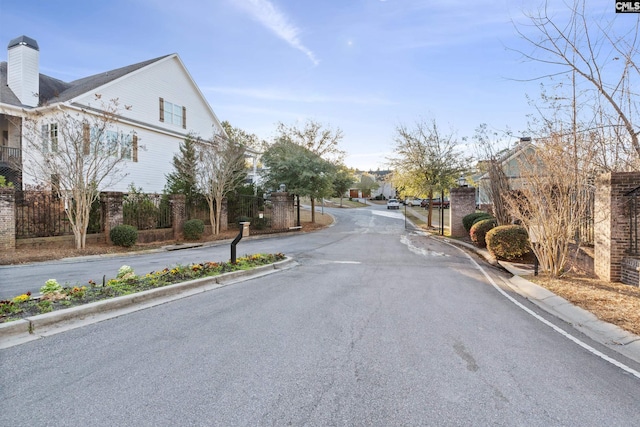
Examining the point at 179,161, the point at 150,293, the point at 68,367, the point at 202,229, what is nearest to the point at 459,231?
the point at 202,229

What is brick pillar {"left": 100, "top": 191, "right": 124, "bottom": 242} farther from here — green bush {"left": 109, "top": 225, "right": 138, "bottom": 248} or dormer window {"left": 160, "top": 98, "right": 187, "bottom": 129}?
dormer window {"left": 160, "top": 98, "right": 187, "bottom": 129}

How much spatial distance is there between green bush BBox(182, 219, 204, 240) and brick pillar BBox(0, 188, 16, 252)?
6432 millimetres

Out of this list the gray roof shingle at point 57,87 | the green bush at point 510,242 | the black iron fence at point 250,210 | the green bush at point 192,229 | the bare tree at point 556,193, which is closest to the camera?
the bare tree at point 556,193

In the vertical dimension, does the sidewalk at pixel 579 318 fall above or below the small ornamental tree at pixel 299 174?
below

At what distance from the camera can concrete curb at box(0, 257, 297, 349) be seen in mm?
4453

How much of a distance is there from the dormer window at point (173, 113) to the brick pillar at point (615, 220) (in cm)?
2244

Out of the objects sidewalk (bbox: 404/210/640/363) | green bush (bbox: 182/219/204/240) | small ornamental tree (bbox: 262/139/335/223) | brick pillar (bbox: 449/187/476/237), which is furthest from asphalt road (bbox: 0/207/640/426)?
small ornamental tree (bbox: 262/139/335/223)

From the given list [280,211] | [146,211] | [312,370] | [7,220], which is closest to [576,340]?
[312,370]

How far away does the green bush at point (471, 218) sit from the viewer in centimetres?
1884

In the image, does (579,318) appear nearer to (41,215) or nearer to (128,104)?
(41,215)

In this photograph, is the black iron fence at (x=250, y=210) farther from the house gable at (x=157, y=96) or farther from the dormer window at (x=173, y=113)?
the dormer window at (x=173, y=113)

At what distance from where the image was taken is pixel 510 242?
39.7ft

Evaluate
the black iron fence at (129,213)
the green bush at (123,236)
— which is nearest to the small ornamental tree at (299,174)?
the black iron fence at (129,213)

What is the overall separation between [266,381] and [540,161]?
958cm
